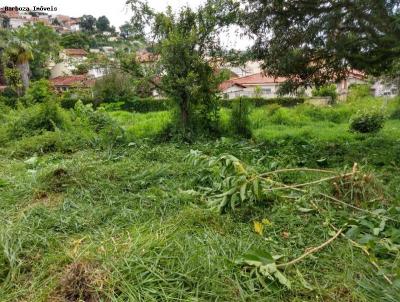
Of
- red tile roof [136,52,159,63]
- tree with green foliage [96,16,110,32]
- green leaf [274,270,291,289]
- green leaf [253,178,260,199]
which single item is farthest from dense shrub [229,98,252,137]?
tree with green foliage [96,16,110,32]

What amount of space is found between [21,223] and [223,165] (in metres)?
1.75

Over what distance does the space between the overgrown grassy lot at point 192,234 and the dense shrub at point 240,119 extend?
9.33 ft

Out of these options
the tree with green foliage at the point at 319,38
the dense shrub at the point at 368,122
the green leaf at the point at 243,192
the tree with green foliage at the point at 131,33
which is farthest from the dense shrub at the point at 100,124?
the dense shrub at the point at 368,122

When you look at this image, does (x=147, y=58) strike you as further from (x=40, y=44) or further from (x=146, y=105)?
(x=40, y=44)

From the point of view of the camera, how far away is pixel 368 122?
882cm

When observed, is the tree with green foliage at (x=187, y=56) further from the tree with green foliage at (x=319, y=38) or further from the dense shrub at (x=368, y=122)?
the dense shrub at (x=368, y=122)

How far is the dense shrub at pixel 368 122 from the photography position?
29.0 feet

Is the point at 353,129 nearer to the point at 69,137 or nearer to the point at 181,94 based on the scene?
the point at 181,94

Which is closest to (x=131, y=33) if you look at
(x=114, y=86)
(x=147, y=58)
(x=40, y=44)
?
(x=147, y=58)

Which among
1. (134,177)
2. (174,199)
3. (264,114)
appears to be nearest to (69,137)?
(134,177)

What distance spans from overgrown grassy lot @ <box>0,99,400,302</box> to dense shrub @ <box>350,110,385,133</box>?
4.17 metres

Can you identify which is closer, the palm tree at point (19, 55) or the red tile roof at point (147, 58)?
the red tile roof at point (147, 58)

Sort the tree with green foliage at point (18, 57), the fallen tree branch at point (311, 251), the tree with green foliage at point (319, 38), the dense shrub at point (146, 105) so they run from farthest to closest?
the tree with green foliage at point (18, 57) < the dense shrub at point (146, 105) < the tree with green foliage at point (319, 38) < the fallen tree branch at point (311, 251)

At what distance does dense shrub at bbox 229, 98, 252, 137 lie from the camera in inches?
303
